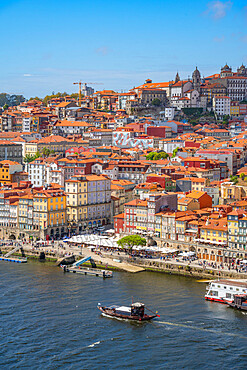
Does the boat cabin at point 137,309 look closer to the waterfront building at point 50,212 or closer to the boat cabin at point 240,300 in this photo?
the boat cabin at point 240,300

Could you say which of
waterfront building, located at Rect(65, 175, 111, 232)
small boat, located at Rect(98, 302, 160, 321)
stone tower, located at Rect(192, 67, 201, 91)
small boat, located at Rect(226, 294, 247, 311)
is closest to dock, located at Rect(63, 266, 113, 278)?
small boat, located at Rect(98, 302, 160, 321)

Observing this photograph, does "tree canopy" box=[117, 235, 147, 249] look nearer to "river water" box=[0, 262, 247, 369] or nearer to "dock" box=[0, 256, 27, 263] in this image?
"river water" box=[0, 262, 247, 369]

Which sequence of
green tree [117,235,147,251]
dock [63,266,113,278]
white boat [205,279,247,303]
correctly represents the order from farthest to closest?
1. green tree [117,235,147,251]
2. dock [63,266,113,278]
3. white boat [205,279,247,303]

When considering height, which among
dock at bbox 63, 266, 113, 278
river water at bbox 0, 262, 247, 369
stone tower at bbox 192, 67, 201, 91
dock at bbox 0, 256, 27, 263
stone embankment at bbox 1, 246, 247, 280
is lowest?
river water at bbox 0, 262, 247, 369

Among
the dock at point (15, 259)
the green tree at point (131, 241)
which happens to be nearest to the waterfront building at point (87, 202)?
the dock at point (15, 259)

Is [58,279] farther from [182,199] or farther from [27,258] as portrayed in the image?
[182,199]

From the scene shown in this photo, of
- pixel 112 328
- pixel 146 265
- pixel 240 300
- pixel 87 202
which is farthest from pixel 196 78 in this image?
pixel 112 328

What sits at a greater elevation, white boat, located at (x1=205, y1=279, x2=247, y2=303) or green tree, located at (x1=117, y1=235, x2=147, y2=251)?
green tree, located at (x1=117, y1=235, x2=147, y2=251)

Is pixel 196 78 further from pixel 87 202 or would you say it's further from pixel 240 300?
pixel 240 300
